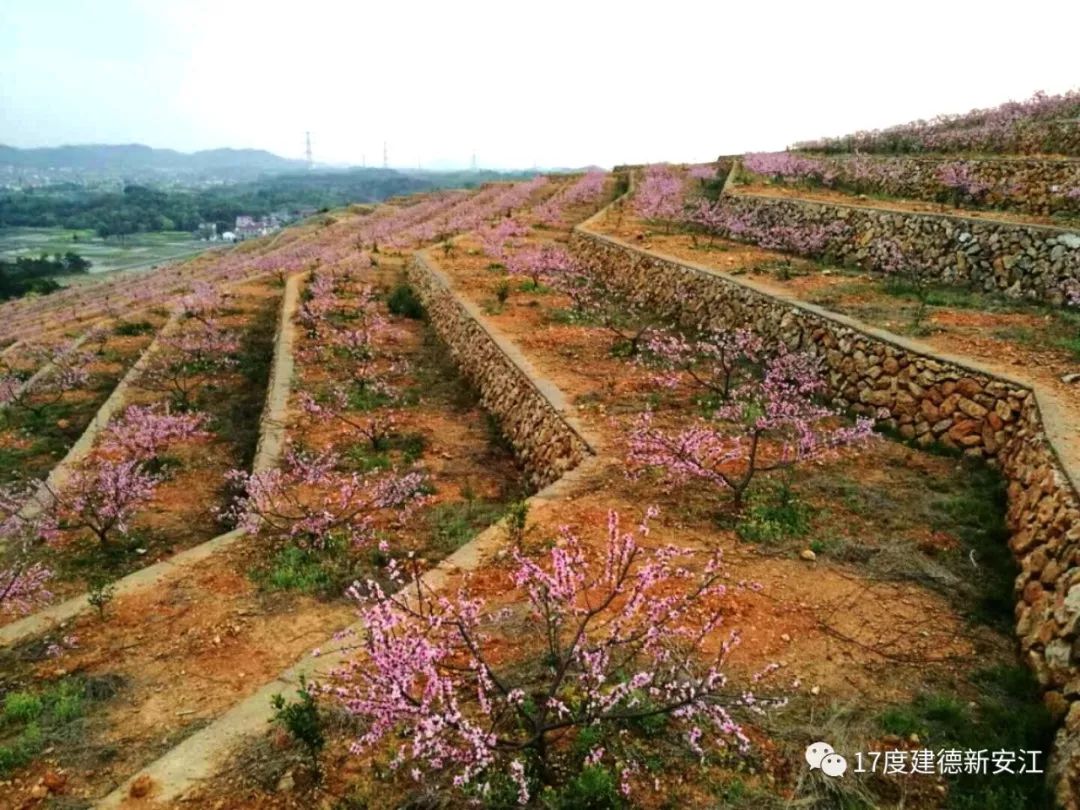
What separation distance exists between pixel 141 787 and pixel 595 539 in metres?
5.01

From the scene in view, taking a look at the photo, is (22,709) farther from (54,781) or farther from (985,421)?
(985,421)

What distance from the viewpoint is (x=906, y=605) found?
22.5ft

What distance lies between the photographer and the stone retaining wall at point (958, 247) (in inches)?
542

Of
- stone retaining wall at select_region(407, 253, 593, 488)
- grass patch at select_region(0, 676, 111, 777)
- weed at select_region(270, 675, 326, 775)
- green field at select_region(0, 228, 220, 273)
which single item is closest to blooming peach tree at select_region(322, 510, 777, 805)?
weed at select_region(270, 675, 326, 775)

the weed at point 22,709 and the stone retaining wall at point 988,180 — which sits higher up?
the stone retaining wall at point 988,180

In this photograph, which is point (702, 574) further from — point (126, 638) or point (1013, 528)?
point (126, 638)

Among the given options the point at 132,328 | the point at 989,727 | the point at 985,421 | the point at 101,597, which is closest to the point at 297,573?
the point at 101,597

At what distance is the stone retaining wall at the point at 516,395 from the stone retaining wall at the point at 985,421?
5.09 metres

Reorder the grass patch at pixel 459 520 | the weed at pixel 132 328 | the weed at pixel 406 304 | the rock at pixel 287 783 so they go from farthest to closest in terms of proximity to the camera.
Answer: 1. the weed at pixel 132 328
2. the weed at pixel 406 304
3. the grass patch at pixel 459 520
4. the rock at pixel 287 783

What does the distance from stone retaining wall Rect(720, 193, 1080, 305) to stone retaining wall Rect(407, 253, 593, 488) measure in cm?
1032

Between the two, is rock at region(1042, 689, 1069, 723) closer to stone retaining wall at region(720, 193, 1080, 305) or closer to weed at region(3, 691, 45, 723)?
weed at region(3, 691, 45, 723)

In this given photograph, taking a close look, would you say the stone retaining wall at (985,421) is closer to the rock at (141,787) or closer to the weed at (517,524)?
the weed at (517,524)

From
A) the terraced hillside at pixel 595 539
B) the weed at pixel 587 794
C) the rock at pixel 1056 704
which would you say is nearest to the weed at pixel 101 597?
the terraced hillside at pixel 595 539

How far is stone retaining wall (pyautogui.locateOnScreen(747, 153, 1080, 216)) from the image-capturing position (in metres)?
17.4
